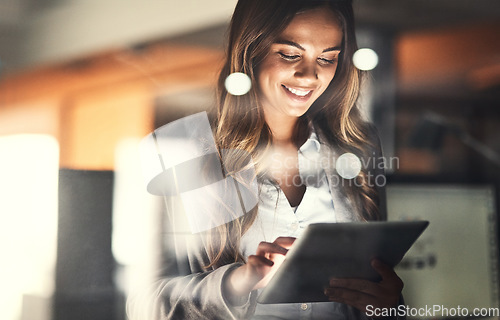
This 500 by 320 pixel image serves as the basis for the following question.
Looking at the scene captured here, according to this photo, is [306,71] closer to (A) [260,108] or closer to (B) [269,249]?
(A) [260,108]

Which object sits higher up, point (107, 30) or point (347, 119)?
point (107, 30)

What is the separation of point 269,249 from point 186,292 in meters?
0.21

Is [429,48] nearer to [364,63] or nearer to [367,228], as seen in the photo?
[364,63]

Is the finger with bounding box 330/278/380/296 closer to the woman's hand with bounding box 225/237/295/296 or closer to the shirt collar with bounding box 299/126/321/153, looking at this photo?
the woman's hand with bounding box 225/237/295/296

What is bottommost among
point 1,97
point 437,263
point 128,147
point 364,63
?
point 437,263

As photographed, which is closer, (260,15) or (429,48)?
(260,15)

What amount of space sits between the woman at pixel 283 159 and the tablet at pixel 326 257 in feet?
0.07

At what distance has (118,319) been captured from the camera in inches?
42.1

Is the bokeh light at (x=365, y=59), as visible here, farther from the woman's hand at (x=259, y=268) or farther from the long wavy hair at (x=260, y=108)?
the woman's hand at (x=259, y=268)

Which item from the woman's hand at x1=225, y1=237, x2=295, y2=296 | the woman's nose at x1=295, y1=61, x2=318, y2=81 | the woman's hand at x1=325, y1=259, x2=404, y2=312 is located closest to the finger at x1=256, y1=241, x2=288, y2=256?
the woman's hand at x1=225, y1=237, x2=295, y2=296

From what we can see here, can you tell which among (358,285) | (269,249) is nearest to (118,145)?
(269,249)

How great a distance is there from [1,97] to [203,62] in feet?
1.48

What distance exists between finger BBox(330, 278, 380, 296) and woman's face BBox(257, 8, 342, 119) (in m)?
0.40

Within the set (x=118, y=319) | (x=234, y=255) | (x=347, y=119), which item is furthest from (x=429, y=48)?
(x=118, y=319)
